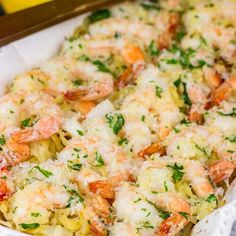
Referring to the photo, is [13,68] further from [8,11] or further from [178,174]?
[178,174]

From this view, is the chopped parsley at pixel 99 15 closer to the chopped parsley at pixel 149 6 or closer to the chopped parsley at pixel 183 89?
the chopped parsley at pixel 149 6

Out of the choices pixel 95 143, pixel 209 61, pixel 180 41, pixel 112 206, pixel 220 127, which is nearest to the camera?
pixel 112 206

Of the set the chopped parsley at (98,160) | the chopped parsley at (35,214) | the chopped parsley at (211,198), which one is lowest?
the chopped parsley at (211,198)

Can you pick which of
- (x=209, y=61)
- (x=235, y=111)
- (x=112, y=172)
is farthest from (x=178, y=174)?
(x=209, y=61)

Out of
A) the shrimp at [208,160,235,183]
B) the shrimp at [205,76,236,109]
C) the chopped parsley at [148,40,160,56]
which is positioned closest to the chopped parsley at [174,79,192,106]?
the shrimp at [205,76,236,109]

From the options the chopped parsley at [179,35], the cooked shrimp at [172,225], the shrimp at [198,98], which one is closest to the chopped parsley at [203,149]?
the shrimp at [198,98]

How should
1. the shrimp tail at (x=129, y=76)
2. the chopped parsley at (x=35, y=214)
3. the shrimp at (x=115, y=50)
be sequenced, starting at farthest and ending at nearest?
1. the shrimp at (x=115, y=50)
2. the shrimp tail at (x=129, y=76)
3. the chopped parsley at (x=35, y=214)

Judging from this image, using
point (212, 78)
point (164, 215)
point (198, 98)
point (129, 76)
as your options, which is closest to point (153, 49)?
point (129, 76)
